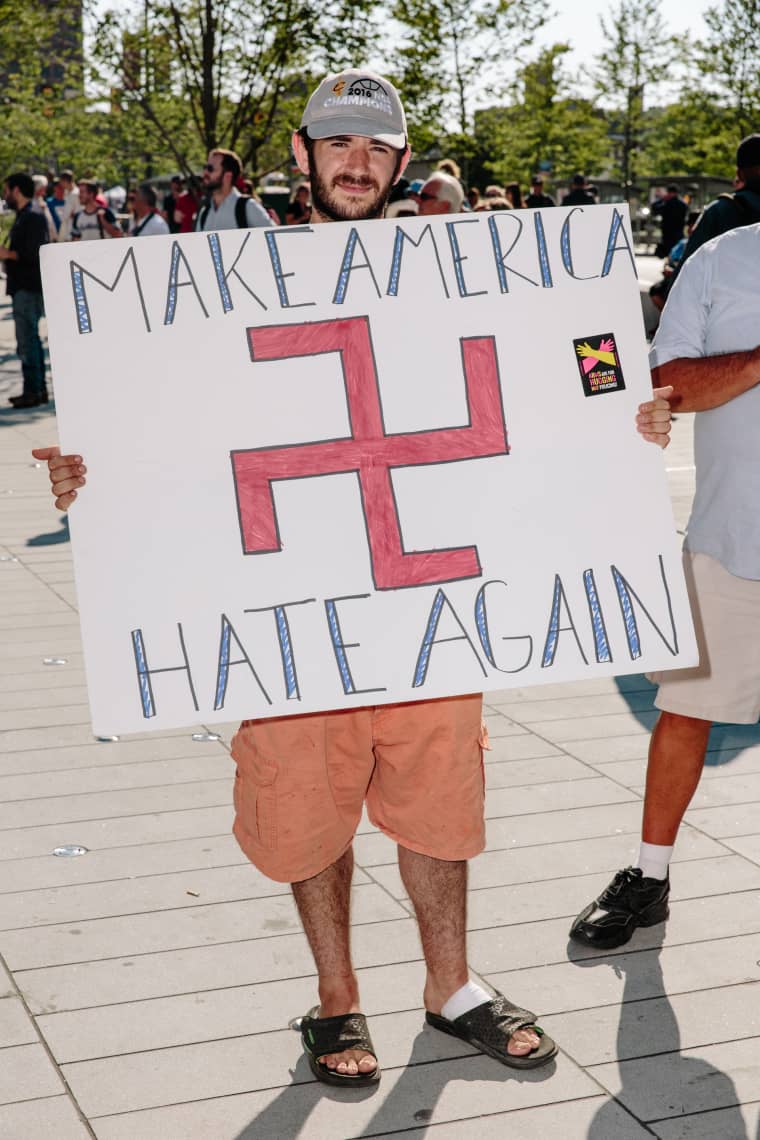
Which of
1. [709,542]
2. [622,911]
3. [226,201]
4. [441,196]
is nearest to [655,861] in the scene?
[622,911]

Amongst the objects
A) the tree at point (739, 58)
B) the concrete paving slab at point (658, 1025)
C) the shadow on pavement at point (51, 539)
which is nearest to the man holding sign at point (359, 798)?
the concrete paving slab at point (658, 1025)

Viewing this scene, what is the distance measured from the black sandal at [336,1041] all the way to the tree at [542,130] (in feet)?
115

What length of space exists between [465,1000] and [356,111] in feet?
6.06

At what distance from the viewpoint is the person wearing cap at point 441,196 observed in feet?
27.8

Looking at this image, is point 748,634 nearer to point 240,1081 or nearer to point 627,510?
point 627,510

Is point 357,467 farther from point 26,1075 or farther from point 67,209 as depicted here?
point 67,209

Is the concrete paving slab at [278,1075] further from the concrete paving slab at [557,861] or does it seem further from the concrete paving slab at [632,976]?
the concrete paving slab at [557,861]

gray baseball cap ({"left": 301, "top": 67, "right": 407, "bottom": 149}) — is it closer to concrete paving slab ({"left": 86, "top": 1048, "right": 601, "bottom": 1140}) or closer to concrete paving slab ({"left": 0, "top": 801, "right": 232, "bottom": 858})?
concrete paving slab ({"left": 86, "top": 1048, "right": 601, "bottom": 1140})

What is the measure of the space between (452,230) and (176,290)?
572mm

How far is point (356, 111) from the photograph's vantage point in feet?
9.82

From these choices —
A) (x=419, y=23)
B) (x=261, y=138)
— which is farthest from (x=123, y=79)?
(x=419, y=23)

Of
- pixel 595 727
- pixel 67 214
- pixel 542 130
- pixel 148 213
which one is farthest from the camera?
pixel 542 130

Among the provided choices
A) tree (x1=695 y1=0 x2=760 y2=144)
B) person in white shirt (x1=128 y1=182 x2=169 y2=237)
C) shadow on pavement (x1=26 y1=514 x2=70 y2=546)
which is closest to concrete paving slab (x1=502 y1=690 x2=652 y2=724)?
shadow on pavement (x1=26 y1=514 x2=70 y2=546)

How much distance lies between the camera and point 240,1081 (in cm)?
295
